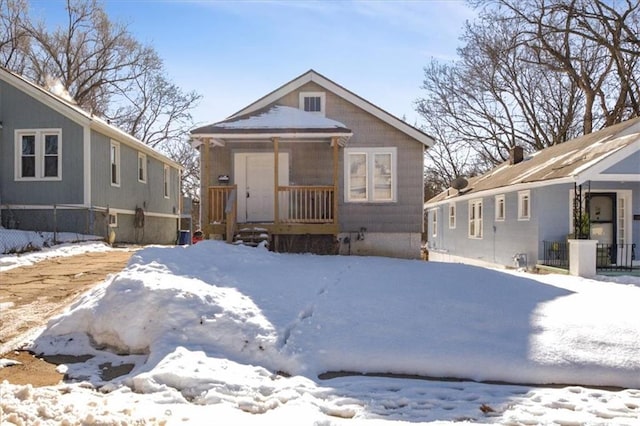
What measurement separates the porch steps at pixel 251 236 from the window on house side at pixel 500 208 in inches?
361

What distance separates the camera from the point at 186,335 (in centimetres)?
554

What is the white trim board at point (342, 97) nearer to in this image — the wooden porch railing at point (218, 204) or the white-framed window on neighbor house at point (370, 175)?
the white-framed window on neighbor house at point (370, 175)

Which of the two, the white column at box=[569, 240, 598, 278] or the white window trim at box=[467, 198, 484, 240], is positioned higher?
the white window trim at box=[467, 198, 484, 240]

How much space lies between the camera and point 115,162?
701 inches

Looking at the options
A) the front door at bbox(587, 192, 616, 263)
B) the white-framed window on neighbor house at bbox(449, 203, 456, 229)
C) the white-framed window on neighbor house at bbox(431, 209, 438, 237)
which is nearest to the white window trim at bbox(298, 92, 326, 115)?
the front door at bbox(587, 192, 616, 263)

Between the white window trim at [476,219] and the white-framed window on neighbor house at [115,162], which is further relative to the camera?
the white window trim at [476,219]

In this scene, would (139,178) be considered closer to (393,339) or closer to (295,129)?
(295,129)

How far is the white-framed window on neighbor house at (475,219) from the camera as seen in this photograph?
64.0 ft

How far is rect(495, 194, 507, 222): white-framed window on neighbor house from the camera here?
16844 mm

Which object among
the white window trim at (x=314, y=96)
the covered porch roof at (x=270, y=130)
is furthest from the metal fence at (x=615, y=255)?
the white window trim at (x=314, y=96)

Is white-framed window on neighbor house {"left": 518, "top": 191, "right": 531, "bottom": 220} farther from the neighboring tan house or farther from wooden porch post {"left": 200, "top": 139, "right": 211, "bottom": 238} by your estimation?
wooden porch post {"left": 200, "top": 139, "right": 211, "bottom": 238}

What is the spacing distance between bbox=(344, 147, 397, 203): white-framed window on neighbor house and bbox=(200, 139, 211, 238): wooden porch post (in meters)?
3.89

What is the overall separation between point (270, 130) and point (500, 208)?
9.60 meters

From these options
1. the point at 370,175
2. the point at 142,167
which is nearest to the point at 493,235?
the point at 370,175
